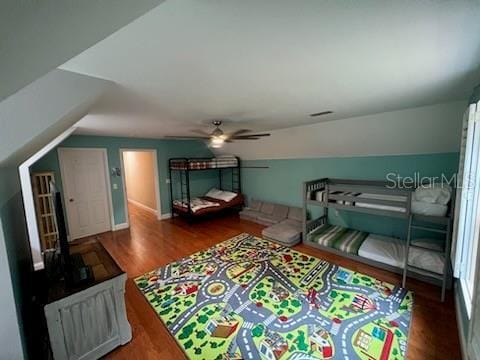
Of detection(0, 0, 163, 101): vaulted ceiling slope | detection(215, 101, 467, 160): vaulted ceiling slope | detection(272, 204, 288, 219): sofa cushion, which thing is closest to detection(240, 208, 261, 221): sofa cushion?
detection(272, 204, 288, 219): sofa cushion

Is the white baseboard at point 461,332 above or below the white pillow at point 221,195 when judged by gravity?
below

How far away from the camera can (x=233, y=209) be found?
6.36 metres

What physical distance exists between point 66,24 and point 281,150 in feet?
15.4

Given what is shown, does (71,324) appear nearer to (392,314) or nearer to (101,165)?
(392,314)

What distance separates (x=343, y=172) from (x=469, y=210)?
2490 mm

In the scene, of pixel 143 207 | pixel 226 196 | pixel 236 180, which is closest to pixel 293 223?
pixel 226 196

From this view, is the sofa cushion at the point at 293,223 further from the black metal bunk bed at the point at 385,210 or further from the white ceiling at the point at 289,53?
the white ceiling at the point at 289,53

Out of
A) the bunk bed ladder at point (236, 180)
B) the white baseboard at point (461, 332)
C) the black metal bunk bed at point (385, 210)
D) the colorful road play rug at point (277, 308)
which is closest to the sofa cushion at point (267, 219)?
the black metal bunk bed at point (385, 210)

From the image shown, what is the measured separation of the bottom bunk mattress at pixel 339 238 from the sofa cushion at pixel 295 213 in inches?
25.1

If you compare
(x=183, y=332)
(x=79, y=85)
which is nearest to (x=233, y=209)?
(x=183, y=332)

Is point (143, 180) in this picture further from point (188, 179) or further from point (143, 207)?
point (188, 179)

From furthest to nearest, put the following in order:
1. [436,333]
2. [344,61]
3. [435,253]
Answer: [435,253] < [436,333] < [344,61]

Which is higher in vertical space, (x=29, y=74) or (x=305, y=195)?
(x=29, y=74)

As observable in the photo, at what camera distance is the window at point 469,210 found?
5.83ft
